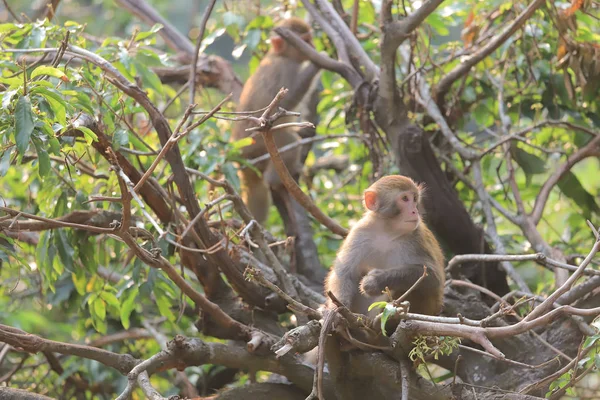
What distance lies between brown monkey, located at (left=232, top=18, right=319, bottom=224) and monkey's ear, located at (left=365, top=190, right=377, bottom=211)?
2291 mm

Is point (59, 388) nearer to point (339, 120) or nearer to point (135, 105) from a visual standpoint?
point (135, 105)

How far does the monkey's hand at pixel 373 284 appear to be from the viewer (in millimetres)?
3258

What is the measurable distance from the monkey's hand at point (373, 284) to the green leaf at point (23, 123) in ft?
4.74

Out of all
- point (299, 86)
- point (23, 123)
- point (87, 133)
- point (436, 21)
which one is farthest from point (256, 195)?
point (23, 123)

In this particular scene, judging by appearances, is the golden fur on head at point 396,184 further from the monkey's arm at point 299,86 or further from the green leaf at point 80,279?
the monkey's arm at point 299,86

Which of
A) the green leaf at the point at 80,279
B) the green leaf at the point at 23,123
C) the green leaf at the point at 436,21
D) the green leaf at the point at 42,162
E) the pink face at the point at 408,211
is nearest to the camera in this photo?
the green leaf at the point at 23,123

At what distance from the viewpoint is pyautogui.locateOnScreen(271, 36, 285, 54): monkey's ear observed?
21.8 feet

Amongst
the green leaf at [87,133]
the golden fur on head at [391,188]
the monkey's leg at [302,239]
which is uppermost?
Result: the green leaf at [87,133]

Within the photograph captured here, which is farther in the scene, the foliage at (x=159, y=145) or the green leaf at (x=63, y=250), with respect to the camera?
the green leaf at (x=63, y=250)

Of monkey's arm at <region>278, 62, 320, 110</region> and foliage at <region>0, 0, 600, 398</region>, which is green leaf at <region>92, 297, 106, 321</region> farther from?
monkey's arm at <region>278, 62, 320, 110</region>

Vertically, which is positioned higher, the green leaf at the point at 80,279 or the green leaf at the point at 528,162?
the green leaf at the point at 528,162

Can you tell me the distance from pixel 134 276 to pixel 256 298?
64cm

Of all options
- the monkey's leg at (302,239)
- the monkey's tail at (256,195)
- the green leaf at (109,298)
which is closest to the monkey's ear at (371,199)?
the monkey's leg at (302,239)

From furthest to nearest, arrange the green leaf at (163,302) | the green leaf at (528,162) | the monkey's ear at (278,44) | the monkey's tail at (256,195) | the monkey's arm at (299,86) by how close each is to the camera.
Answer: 1. the monkey's arm at (299,86)
2. the monkey's ear at (278,44)
3. the monkey's tail at (256,195)
4. the green leaf at (528,162)
5. the green leaf at (163,302)
